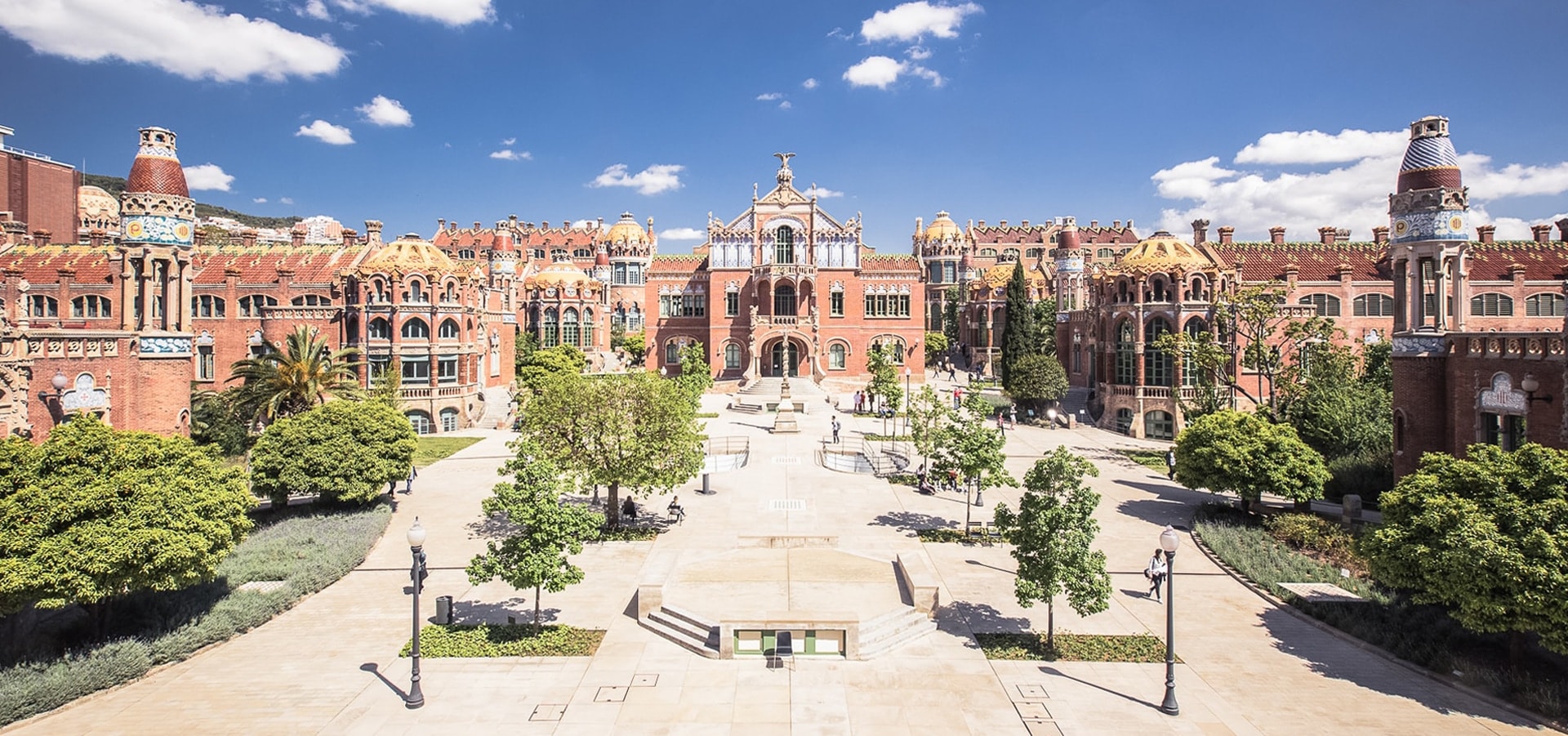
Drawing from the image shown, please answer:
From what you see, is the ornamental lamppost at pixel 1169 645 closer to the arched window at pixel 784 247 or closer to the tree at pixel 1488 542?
the tree at pixel 1488 542

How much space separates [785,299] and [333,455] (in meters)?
45.9

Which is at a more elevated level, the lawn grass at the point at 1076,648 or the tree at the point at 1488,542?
the tree at the point at 1488,542

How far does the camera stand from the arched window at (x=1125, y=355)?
46500 millimetres

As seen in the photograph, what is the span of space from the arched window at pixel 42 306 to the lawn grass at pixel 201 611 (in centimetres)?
3440

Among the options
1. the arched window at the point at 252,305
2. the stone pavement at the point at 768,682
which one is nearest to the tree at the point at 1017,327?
the stone pavement at the point at 768,682

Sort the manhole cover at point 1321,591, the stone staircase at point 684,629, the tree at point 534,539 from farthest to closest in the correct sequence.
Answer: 1. the manhole cover at point 1321,591
2. the tree at point 534,539
3. the stone staircase at point 684,629

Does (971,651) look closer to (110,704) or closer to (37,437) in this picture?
(110,704)

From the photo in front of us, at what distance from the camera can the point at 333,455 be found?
83.6 feet

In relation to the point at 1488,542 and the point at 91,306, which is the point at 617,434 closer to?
the point at 1488,542

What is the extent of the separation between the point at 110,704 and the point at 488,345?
42.6 meters

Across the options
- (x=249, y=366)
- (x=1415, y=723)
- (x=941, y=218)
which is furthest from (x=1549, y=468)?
→ (x=941, y=218)

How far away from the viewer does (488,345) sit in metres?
54.7

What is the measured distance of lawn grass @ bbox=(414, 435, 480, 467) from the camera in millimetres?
37469

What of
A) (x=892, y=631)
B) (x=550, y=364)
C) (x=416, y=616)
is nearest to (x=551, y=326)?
(x=550, y=364)
